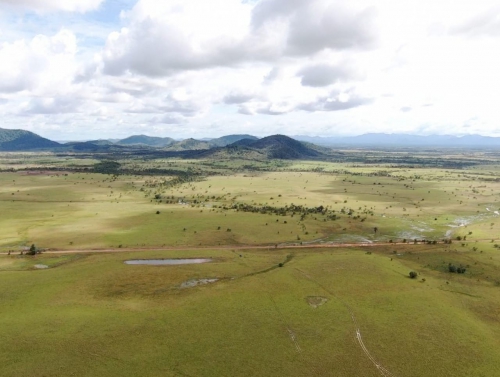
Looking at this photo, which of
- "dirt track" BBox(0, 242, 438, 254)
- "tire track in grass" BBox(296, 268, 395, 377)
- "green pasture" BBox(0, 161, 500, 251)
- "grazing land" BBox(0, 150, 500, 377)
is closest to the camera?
"tire track in grass" BBox(296, 268, 395, 377)

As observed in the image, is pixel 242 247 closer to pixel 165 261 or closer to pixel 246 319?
pixel 165 261

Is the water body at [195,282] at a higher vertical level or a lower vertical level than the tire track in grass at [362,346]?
higher

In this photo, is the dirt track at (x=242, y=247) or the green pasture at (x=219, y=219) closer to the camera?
the dirt track at (x=242, y=247)

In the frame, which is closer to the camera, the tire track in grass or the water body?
the tire track in grass

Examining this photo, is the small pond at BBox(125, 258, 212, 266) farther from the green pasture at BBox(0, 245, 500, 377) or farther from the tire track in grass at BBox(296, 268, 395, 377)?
the tire track in grass at BBox(296, 268, 395, 377)

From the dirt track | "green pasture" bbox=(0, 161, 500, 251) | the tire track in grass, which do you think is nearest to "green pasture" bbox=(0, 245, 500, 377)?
the tire track in grass

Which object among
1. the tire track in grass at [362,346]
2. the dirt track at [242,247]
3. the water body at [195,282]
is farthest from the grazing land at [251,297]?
the dirt track at [242,247]

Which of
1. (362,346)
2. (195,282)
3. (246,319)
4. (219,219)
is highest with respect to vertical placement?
(219,219)

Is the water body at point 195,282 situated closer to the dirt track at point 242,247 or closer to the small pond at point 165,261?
the small pond at point 165,261

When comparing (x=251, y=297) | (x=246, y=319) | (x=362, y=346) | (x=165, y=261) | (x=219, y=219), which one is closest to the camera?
(x=362, y=346)

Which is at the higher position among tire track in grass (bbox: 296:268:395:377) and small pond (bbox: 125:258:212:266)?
small pond (bbox: 125:258:212:266)

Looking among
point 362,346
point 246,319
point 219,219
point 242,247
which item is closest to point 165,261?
point 242,247

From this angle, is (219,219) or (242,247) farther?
(219,219)
